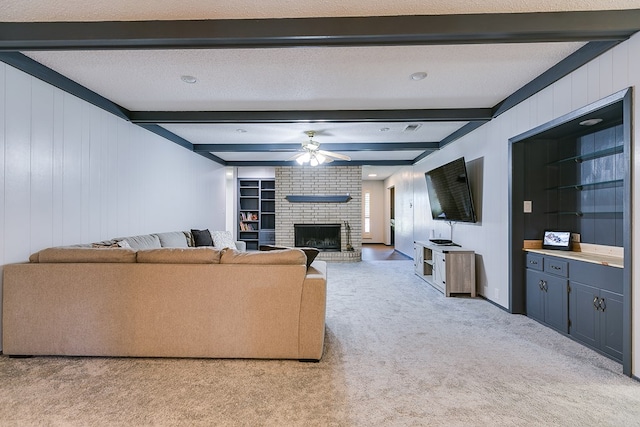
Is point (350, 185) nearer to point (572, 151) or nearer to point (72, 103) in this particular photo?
point (572, 151)

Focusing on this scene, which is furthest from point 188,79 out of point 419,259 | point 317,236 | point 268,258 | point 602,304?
point 317,236

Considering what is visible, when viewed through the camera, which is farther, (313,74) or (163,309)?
(313,74)

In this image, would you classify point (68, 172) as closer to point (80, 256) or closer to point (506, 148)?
point (80, 256)

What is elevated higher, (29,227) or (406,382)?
(29,227)

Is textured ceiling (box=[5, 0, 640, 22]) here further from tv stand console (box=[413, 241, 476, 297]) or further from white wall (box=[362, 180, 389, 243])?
white wall (box=[362, 180, 389, 243])

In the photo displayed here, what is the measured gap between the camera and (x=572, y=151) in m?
3.57

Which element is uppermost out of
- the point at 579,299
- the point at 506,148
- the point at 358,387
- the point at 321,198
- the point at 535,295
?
the point at 506,148

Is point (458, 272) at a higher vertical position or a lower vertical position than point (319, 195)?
lower

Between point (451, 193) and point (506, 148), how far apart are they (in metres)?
1.26

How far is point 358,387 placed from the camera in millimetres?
2127

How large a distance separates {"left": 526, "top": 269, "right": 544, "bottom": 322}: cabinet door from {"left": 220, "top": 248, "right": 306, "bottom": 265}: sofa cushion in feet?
8.46

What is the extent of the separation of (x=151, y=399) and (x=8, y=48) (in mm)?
2592

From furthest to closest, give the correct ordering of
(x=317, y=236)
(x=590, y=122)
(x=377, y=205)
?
1. (x=377, y=205)
2. (x=317, y=236)
3. (x=590, y=122)

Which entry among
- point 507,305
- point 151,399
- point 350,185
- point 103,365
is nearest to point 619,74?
point 507,305
